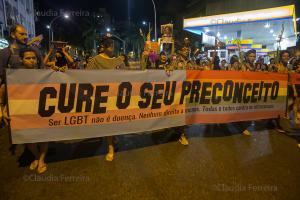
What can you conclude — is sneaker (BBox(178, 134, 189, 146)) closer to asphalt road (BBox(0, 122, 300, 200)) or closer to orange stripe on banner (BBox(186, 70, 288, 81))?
asphalt road (BBox(0, 122, 300, 200))

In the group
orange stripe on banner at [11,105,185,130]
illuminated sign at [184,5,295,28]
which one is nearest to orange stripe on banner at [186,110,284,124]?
orange stripe on banner at [11,105,185,130]

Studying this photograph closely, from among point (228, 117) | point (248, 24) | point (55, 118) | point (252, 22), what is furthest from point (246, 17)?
point (55, 118)

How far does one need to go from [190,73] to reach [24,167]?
3.36 m

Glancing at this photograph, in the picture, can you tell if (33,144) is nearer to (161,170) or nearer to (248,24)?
(161,170)

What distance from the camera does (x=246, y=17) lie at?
16812 millimetres

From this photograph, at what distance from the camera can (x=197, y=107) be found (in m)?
4.52

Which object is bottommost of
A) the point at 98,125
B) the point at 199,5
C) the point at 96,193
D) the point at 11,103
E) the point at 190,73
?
the point at 96,193

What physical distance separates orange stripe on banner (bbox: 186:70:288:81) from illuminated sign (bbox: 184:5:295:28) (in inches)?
495

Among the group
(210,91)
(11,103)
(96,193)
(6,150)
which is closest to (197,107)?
(210,91)

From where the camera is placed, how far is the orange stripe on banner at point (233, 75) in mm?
4430

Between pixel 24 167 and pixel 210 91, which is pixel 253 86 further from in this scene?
pixel 24 167

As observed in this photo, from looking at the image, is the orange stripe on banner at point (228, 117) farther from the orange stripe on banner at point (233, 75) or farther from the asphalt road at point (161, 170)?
the orange stripe on banner at point (233, 75)

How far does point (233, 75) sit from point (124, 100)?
8.31 ft

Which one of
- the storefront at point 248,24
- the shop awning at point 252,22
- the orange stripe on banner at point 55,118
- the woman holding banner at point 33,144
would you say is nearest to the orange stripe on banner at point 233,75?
the orange stripe on banner at point 55,118
